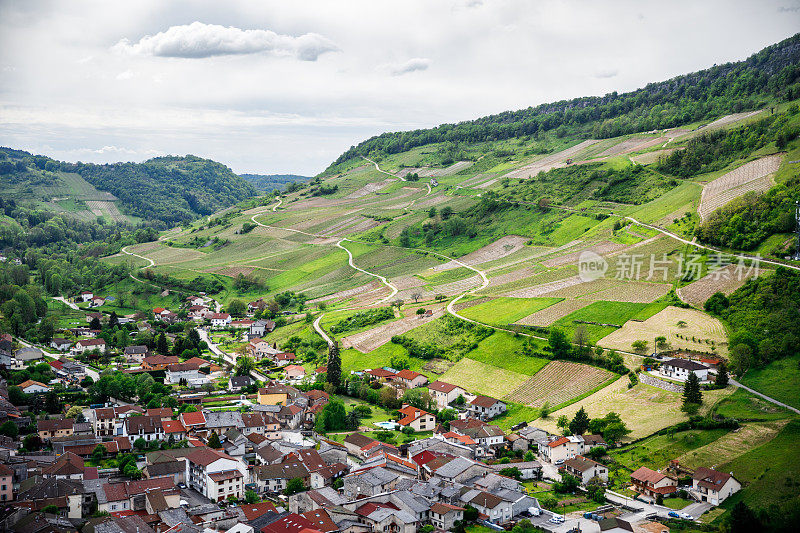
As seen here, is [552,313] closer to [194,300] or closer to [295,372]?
[295,372]

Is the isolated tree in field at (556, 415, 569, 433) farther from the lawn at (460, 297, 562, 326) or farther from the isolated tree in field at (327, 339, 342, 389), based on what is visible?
the isolated tree in field at (327, 339, 342, 389)

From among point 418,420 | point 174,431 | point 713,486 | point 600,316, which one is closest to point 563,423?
point 418,420

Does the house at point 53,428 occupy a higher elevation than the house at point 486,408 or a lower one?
lower

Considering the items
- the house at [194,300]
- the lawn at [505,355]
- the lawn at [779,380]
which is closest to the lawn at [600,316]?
the lawn at [505,355]

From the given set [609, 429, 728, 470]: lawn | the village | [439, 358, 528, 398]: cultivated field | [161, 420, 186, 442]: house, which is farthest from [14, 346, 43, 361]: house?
[609, 429, 728, 470]: lawn

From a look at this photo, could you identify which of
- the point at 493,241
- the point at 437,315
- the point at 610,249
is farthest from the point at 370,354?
the point at 493,241

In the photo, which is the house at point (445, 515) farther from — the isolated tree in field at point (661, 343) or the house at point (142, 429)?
the isolated tree in field at point (661, 343)
